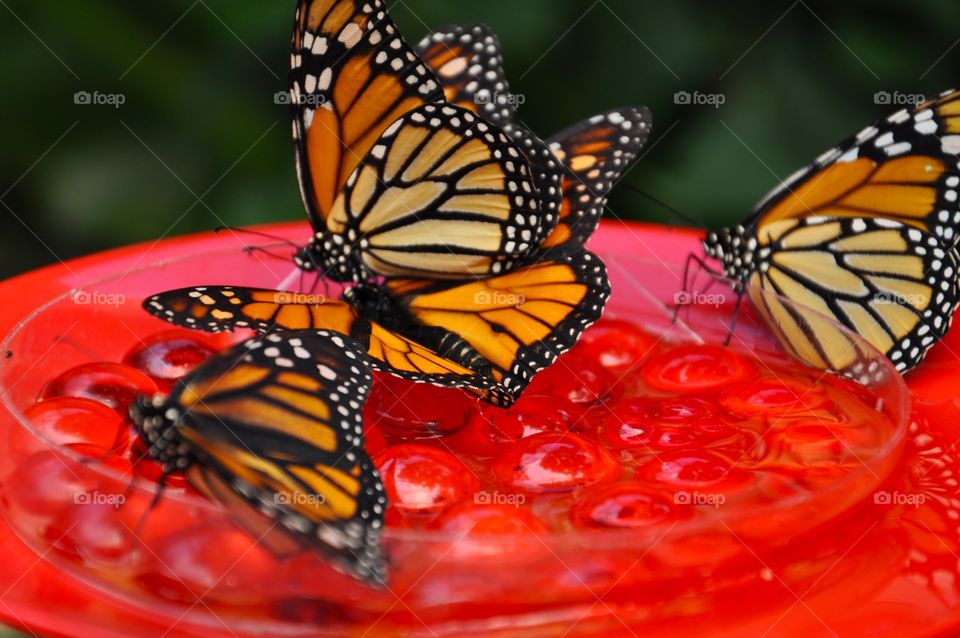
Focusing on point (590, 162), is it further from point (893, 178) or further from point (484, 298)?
point (893, 178)

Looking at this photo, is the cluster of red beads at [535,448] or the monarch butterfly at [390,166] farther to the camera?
the monarch butterfly at [390,166]

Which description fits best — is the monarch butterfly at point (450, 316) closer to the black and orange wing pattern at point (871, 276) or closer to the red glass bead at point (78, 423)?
the red glass bead at point (78, 423)

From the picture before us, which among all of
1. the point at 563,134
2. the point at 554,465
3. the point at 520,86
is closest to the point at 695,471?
the point at 554,465

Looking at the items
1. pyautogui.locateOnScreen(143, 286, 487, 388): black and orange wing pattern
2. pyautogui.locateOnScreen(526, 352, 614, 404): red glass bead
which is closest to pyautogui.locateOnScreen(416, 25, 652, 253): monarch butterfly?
pyautogui.locateOnScreen(526, 352, 614, 404): red glass bead

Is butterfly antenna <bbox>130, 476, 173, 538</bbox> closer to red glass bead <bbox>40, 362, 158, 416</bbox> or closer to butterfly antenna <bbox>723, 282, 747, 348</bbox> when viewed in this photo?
red glass bead <bbox>40, 362, 158, 416</bbox>

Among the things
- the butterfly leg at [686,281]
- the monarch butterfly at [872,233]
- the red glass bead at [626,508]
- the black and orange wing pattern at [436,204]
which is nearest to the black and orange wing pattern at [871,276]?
the monarch butterfly at [872,233]
